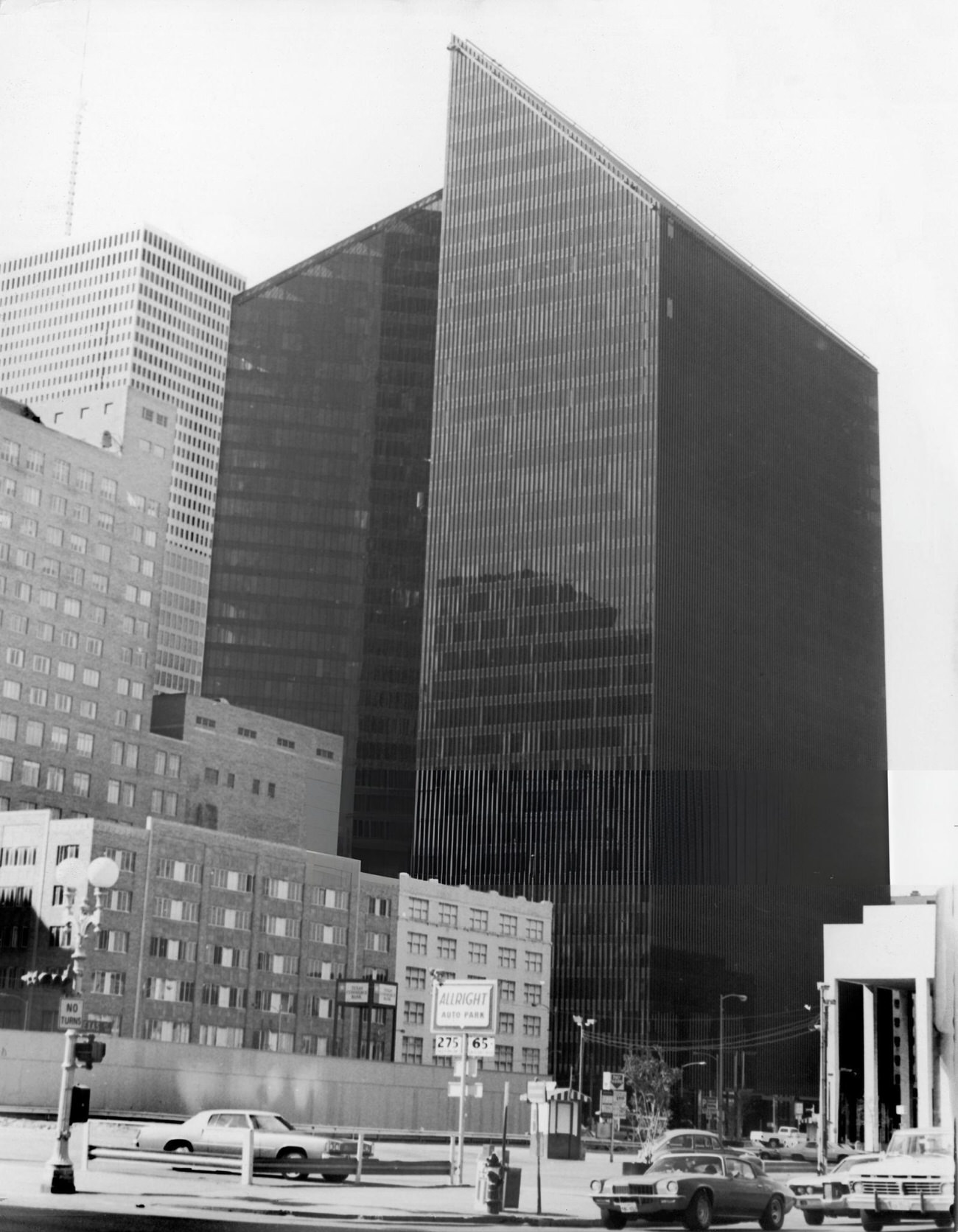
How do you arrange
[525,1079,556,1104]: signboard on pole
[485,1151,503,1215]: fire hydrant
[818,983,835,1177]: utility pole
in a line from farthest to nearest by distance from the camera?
[818,983,835,1177]: utility pole
[525,1079,556,1104]: signboard on pole
[485,1151,503,1215]: fire hydrant

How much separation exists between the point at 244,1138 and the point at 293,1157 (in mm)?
769

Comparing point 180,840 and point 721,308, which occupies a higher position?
point 721,308

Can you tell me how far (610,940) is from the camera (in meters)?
87.6

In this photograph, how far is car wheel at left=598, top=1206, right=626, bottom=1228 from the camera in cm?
1683

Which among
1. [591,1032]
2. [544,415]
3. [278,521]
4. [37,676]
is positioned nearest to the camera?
[37,676]

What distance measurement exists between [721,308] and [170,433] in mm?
28349

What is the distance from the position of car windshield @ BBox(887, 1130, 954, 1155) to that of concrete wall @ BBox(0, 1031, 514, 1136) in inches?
642

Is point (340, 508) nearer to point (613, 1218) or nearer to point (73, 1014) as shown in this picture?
point (73, 1014)

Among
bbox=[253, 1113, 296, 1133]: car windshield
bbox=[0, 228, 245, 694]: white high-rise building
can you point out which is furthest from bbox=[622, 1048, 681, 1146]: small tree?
bbox=[0, 228, 245, 694]: white high-rise building

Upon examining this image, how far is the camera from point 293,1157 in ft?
72.9

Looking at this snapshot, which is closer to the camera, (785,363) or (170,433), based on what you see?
(785,363)

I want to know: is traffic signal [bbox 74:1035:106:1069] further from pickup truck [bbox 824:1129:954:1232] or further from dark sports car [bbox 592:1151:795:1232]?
pickup truck [bbox 824:1129:954:1232]

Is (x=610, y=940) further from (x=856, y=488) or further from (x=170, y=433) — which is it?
(x=856, y=488)

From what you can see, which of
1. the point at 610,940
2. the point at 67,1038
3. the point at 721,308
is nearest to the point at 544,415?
the point at 721,308
